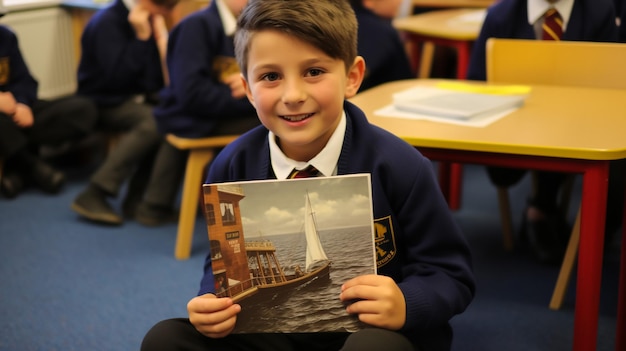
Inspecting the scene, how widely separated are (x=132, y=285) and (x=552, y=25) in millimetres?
1668

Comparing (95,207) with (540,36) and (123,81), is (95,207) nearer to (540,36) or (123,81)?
(123,81)

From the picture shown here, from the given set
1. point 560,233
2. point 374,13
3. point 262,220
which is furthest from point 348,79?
point 374,13

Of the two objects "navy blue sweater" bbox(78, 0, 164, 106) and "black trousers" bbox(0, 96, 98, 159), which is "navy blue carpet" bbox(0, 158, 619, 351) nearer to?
"black trousers" bbox(0, 96, 98, 159)

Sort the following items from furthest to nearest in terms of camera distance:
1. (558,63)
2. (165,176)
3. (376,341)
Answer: (165,176) < (558,63) < (376,341)

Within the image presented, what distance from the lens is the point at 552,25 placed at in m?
2.64

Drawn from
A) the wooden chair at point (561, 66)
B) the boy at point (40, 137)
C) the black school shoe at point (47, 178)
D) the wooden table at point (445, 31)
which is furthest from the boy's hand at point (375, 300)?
the black school shoe at point (47, 178)

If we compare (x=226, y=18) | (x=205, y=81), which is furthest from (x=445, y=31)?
(x=205, y=81)

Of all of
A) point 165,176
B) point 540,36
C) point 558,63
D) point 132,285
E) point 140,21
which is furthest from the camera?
point 140,21

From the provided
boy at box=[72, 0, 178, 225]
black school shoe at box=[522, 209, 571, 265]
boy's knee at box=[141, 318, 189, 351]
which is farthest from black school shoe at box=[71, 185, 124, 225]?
boy's knee at box=[141, 318, 189, 351]

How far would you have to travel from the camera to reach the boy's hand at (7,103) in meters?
2.82

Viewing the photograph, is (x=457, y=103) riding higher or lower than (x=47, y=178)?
higher

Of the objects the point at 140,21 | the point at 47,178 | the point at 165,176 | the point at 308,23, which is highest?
the point at 308,23

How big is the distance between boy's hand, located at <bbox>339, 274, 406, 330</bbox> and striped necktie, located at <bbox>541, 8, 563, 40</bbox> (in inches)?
65.1

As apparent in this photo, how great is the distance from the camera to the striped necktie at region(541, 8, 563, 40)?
2627mm
